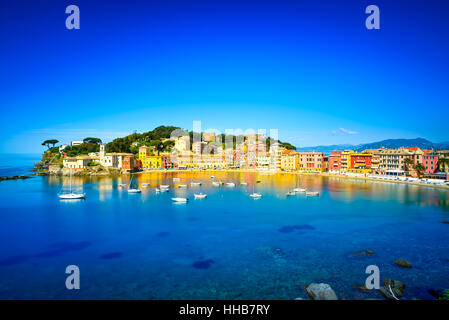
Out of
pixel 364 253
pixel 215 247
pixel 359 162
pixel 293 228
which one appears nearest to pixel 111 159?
pixel 293 228

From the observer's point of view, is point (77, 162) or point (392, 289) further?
point (77, 162)

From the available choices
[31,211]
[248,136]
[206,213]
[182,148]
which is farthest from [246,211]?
[248,136]

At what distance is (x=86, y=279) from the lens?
8.96 meters

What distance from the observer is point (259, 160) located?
6012 centimetres

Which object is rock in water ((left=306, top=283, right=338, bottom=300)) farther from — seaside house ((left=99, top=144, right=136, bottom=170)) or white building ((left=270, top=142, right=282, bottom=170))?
white building ((left=270, top=142, right=282, bottom=170))

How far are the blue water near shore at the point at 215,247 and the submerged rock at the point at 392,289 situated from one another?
186 mm

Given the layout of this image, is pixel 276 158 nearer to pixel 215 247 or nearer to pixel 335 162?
pixel 335 162

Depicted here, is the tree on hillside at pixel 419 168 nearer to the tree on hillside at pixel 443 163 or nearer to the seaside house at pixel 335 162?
the tree on hillside at pixel 443 163

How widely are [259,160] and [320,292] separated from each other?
52991 millimetres

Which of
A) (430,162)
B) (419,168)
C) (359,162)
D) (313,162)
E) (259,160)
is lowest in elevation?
(419,168)

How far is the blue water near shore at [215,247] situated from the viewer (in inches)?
330

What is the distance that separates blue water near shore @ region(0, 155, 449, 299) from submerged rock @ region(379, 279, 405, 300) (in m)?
0.19

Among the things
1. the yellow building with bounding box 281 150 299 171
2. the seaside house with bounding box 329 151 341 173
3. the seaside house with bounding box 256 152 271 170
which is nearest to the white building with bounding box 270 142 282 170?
the yellow building with bounding box 281 150 299 171
